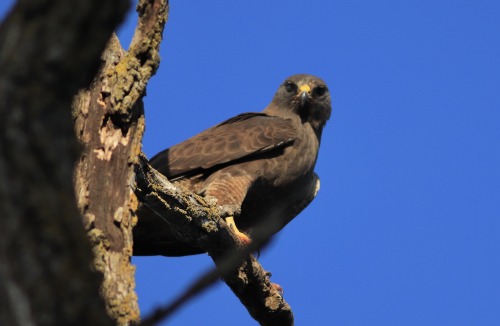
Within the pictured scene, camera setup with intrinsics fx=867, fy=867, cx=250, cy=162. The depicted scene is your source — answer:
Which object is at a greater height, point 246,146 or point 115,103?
point 246,146

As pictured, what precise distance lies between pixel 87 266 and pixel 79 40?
0.54 m

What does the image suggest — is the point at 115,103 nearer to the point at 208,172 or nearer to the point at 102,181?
the point at 102,181

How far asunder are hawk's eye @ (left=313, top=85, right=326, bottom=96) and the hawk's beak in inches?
3.7

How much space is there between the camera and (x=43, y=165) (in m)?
1.91

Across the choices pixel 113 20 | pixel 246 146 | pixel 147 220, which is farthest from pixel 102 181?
pixel 246 146

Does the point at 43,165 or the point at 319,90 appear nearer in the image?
the point at 43,165

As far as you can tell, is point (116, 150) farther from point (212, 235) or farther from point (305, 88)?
point (305, 88)

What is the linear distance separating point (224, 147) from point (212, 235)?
2141mm

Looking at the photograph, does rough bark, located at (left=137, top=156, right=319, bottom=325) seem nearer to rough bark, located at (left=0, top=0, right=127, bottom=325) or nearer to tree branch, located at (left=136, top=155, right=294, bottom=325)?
tree branch, located at (left=136, top=155, right=294, bottom=325)

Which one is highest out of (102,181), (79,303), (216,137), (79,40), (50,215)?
(216,137)

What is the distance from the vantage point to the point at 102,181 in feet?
13.9

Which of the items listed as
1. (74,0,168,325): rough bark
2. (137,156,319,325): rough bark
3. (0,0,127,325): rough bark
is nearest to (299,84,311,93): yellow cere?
(137,156,319,325): rough bark

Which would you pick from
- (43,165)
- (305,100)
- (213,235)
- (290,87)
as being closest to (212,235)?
(213,235)

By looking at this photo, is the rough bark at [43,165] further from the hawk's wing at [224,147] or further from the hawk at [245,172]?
the hawk's wing at [224,147]
